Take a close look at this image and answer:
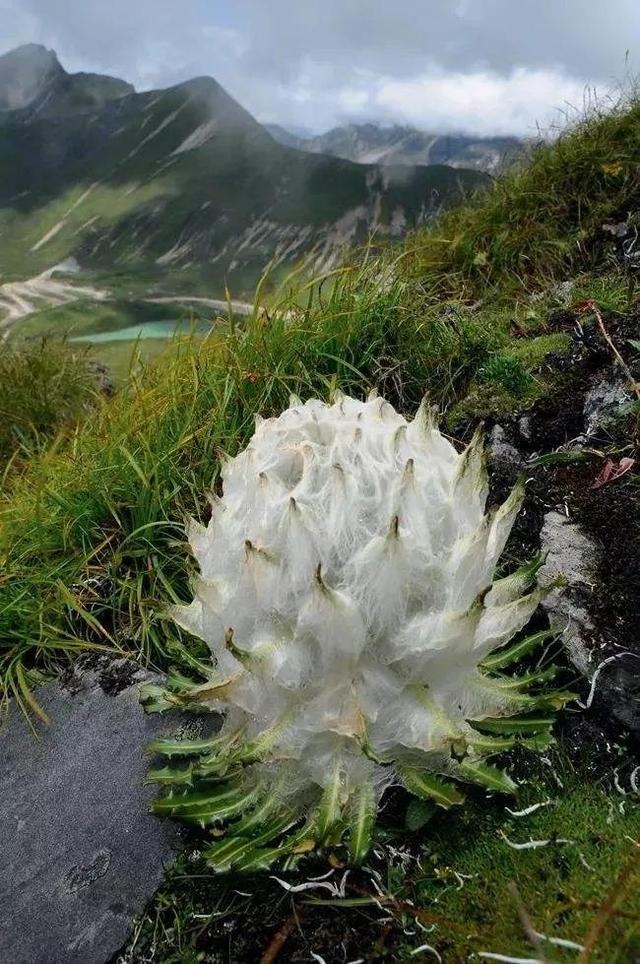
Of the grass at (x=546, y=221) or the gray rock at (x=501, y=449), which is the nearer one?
the gray rock at (x=501, y=449)

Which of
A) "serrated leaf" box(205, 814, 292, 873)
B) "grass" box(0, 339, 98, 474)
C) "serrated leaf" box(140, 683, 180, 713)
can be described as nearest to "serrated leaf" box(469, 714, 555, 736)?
"serrated leaf" box(205, 814, 292, 873)

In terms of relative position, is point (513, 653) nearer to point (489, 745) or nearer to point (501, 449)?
point (489, 745)

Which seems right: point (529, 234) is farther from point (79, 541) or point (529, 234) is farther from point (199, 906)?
point (199, 906)

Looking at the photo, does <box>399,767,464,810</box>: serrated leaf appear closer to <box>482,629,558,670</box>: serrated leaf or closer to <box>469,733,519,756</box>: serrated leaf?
<box>469,733,519,756</box>: serrated leaf

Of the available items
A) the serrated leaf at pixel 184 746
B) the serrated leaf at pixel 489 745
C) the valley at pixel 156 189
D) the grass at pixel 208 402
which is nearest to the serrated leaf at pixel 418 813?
the serrated leaf at pixel 489 745

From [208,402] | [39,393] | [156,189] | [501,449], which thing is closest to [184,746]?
[501,449]

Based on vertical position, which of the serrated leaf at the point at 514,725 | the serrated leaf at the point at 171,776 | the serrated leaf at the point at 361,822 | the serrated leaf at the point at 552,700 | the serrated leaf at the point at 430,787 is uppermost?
the serrated leaf at the point at 552,700

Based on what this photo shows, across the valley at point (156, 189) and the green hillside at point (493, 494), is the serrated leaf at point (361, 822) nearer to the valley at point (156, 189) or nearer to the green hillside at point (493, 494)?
the green hillside at point (493, 494)
